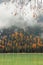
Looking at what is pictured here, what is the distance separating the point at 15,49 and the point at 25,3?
32.5 inches

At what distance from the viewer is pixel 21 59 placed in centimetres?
307

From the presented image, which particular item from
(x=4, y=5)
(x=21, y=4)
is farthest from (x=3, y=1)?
(x=21, y=4)

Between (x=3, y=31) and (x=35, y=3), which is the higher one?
(x=35, y=3)

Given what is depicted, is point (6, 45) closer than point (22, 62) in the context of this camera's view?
No

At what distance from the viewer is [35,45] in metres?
3.34

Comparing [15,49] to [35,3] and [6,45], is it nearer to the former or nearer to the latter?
[6,45]

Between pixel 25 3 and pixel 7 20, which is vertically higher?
pixel 25 3

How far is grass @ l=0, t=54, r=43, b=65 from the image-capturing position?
9.59ft

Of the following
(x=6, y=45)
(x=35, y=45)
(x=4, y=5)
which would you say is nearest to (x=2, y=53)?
(x=6, y=45)

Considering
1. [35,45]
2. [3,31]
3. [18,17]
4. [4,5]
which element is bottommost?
[35,45]

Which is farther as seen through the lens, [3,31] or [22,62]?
[3,31]

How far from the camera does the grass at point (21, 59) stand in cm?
292

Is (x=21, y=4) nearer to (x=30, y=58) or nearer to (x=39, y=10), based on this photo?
(x=39, y=10)

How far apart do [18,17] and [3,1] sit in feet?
1.26
